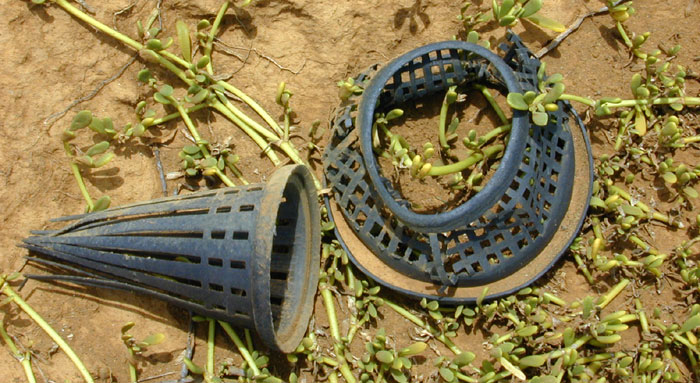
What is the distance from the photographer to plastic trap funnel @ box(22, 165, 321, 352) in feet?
6.97

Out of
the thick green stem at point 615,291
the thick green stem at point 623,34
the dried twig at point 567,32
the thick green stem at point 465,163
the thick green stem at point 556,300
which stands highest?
the dried twig at point 567,32

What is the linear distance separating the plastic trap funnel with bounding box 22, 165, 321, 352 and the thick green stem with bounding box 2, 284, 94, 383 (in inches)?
5.0

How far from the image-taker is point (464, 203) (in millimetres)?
2301

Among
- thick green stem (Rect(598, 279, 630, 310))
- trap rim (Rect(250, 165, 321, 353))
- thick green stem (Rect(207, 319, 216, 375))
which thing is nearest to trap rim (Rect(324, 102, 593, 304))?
trap rim (Rect(250, 165, 321, 353))

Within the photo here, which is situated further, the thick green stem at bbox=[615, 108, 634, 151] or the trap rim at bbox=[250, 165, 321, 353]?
the thick green stem at bbox=[615, 108, 634, 151]

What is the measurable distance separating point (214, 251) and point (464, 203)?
0.89 metres

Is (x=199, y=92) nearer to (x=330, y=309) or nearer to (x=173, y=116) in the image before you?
(x=173, y=116)

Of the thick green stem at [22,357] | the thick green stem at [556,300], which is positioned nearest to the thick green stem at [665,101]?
the thick green stem at [556,300]

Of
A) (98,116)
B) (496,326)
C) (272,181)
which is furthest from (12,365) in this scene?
(496,326)

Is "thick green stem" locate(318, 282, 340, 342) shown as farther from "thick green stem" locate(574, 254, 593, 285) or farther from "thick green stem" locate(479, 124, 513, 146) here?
"thick green stem" locate(574, 254, 593, 285)

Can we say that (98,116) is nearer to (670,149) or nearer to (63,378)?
(63,378)

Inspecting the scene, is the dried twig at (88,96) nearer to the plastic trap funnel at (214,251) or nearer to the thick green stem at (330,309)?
the plastic trap funnel at (214,251)

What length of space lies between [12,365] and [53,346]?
0.49 ft

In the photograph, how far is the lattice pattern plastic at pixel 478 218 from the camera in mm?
2389
